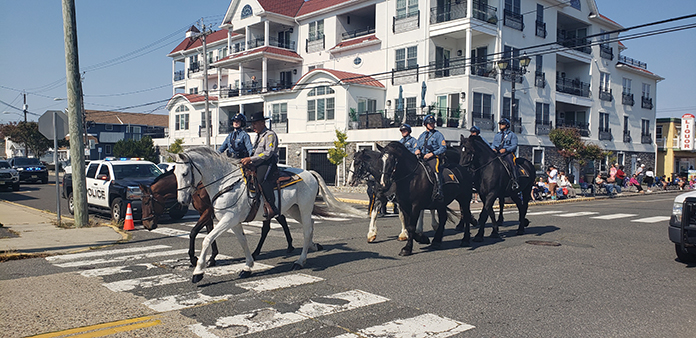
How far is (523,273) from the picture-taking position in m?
8.14

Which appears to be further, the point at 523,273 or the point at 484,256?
the point at 484,256

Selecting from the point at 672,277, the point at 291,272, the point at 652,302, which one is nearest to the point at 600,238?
the point at 672,277

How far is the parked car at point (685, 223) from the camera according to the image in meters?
8.19

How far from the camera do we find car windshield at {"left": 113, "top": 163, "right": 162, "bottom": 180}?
15.8 m

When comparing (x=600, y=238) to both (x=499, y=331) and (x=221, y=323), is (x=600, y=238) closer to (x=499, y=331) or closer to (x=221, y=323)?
(x=499, y=331)

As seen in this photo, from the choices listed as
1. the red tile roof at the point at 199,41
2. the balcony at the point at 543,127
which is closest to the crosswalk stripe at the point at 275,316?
the balcony at the point at 543,127

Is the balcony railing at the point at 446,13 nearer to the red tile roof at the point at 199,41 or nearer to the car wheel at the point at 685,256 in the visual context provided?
the red tile roof at the point at 199,41

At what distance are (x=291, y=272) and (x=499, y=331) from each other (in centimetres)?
369

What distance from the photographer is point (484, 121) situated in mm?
31828

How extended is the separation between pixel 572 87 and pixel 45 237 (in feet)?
126

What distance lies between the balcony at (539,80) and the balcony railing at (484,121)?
20.2 ft

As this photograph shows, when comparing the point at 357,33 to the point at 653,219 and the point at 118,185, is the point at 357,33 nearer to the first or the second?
the point at 653,219

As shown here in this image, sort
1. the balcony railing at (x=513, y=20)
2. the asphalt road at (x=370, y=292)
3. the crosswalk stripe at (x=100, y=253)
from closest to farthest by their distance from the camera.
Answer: the asphalt road at (x=370, y=292), the crosswalk stripe at (x=100, y=253), the balcony railing at (x=513, y=20)

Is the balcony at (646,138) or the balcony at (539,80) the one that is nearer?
the balcony at (539,80)
